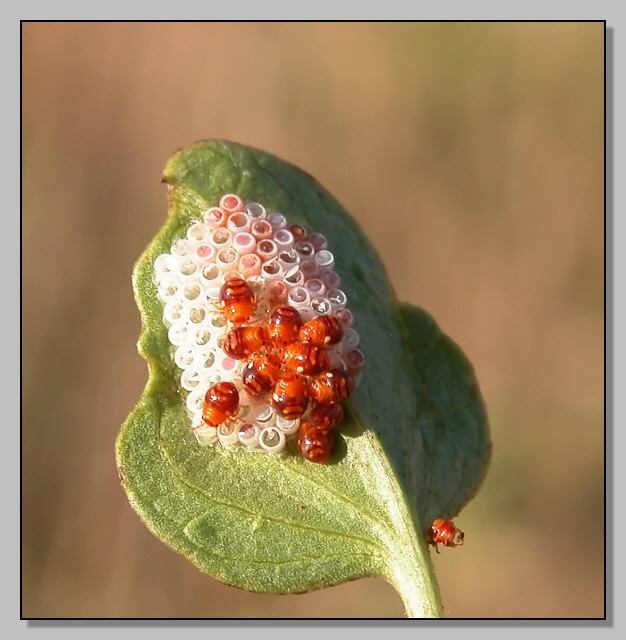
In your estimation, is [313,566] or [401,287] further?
[401,287]

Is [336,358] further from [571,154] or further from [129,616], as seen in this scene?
[571,154]

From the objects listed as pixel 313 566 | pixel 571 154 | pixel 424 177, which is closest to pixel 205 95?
pixel 424 177

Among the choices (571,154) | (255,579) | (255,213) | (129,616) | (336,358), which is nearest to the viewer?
(255,579)

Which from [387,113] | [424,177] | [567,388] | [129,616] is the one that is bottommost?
[129,616]

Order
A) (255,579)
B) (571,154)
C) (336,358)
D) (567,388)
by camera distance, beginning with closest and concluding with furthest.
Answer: (255,579)
(336,358)
(567,388)
(571,154)

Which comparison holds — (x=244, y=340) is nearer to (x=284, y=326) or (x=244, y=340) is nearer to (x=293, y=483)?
(x=284, y=326)

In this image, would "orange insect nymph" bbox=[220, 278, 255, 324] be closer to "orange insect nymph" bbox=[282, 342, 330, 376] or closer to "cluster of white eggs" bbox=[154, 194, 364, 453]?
"cluster of white eggs" bbox=[154, 194, 364, 453]

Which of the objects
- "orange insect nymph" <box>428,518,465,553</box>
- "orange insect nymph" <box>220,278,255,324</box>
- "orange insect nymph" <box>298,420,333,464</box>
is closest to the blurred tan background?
"orange insect nymph" <box>428,518,465,553</box>
